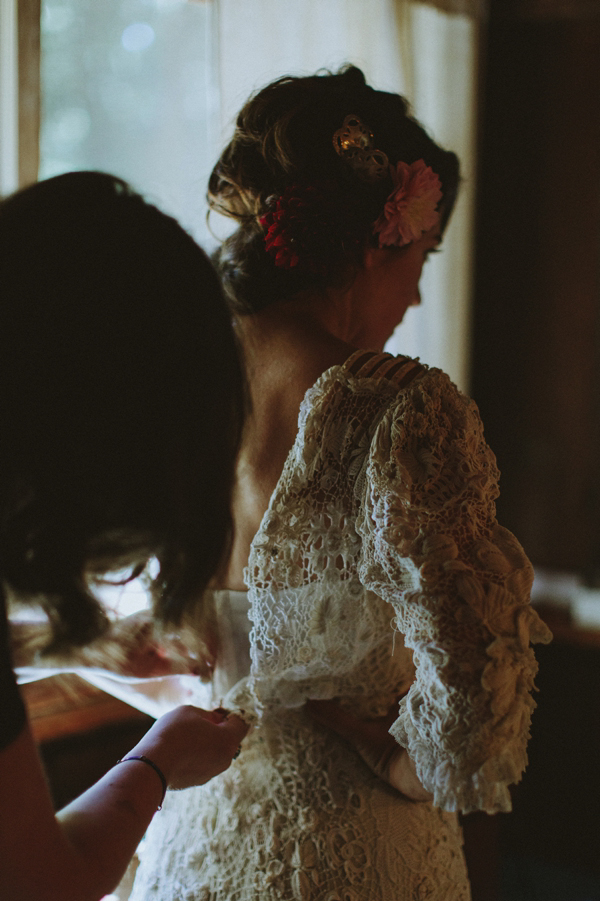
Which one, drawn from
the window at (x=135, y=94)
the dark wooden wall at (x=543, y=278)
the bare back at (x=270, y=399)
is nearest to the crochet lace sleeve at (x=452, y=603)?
the bare back at (x=270, y=399)

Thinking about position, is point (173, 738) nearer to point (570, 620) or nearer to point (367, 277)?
point (367, 277)

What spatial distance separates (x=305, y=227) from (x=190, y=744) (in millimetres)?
591

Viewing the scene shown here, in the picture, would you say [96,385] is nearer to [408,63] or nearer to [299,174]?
[299,174]

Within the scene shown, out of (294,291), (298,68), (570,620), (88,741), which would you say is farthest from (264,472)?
(570,620)

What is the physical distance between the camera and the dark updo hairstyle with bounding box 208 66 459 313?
2.95 feet

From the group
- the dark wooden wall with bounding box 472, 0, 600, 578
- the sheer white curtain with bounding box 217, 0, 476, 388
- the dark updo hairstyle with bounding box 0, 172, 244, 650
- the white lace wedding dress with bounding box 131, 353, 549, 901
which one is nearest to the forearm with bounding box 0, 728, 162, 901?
the dark updo hairstyle with bounding box 0, 172, 244, 650

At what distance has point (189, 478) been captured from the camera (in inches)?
23.1

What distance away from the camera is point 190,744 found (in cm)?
71

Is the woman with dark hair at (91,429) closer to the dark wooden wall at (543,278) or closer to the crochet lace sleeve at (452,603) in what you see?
the crochet lace sleeve at (452,603)

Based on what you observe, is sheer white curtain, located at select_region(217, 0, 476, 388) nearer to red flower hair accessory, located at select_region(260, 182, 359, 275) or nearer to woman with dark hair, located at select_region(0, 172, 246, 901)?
red flower hair accessory, located at select_region(260, 182, 359, 275)

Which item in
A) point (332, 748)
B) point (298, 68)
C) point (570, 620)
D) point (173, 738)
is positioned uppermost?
point (298, 68)

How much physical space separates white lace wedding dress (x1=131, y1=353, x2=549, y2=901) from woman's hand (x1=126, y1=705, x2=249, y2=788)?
0.22ft

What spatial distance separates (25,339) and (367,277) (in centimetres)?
57

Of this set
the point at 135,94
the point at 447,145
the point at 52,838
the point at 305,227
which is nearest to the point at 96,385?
the point at 52,838
